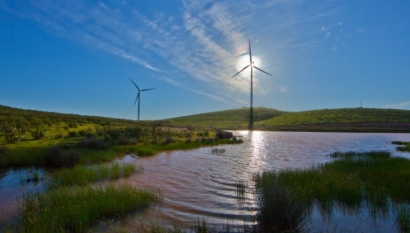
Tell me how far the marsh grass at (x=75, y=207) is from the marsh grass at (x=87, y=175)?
2198 millimetres

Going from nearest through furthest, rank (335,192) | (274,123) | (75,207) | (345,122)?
1. (75,207)
2. (335,192)
3. (345,122)
4. (274,123)

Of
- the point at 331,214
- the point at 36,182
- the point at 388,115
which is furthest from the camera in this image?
the point at 388,115

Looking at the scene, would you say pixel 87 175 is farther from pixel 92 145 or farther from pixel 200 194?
pixel 92 145

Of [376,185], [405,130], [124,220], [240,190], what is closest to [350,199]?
[376,185]

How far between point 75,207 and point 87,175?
5.54m

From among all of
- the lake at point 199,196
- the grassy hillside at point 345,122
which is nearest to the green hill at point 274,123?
the grassy hillside at point 345,122

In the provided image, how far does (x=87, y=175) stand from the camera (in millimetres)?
12820

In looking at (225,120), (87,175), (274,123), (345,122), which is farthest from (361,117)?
(87,175)

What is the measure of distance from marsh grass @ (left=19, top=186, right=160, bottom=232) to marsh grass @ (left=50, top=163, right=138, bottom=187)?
220 centimetres

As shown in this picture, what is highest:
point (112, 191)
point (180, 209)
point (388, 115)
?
point (388, 115)

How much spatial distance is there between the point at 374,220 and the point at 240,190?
5.11 meters

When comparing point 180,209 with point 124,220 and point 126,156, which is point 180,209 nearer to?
point 124,220

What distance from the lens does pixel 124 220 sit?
26.1ft

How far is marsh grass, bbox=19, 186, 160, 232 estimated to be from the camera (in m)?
6.90
